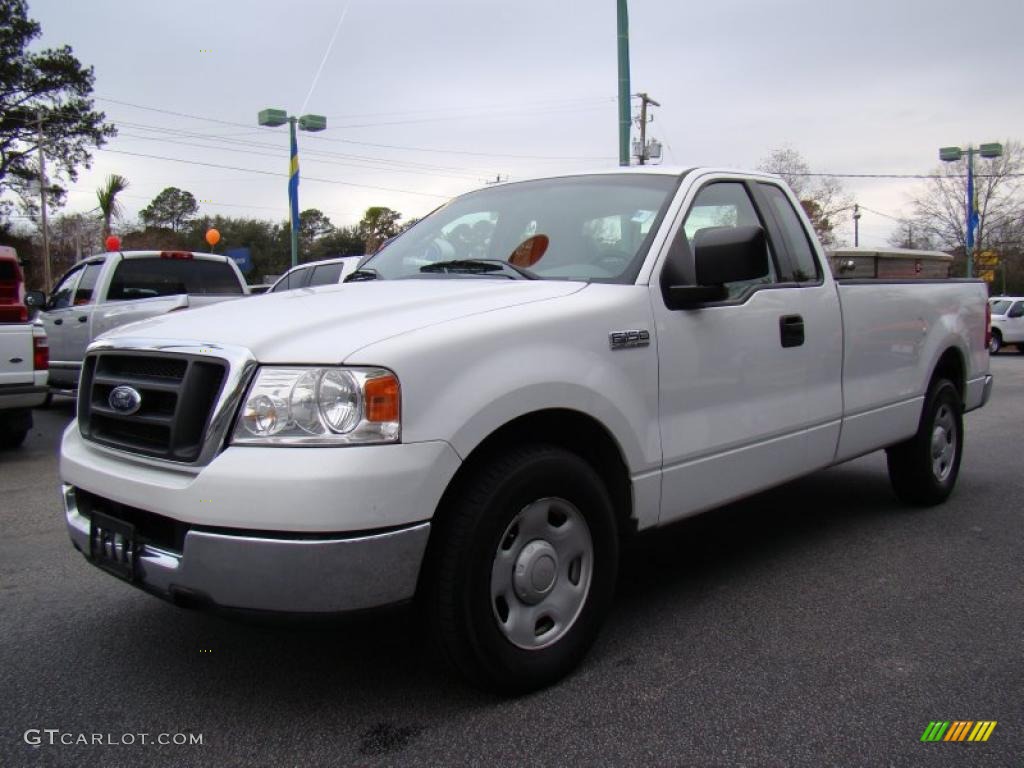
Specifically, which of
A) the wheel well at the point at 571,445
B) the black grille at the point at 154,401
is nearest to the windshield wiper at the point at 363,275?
the black grille at the point at 154,401

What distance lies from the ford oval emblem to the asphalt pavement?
2.66ft

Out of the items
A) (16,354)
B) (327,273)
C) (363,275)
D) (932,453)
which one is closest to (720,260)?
(363,275)

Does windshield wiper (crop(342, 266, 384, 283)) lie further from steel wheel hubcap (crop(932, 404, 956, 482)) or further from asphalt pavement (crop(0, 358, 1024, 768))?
steel wheel hubcap (crop(932, 404, 956, 482))

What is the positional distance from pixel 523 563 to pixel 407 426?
0.66 metres

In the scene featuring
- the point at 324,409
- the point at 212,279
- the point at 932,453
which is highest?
the point at 212,279

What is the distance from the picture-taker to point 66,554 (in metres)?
4.57

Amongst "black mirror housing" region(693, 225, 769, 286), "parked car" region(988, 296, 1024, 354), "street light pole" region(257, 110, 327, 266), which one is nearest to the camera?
"black mirror housing" region(693, 225, 769, 286)

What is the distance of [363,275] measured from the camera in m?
3.97

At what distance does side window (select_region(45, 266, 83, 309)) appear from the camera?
35.0ft

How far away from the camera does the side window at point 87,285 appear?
10.3m

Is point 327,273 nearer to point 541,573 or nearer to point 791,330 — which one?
point 791,330

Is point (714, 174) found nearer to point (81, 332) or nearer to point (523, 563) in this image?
point (523, 563)

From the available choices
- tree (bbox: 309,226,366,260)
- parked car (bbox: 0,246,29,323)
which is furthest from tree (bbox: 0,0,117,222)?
parked car (bbox: 0,246,29,323)
